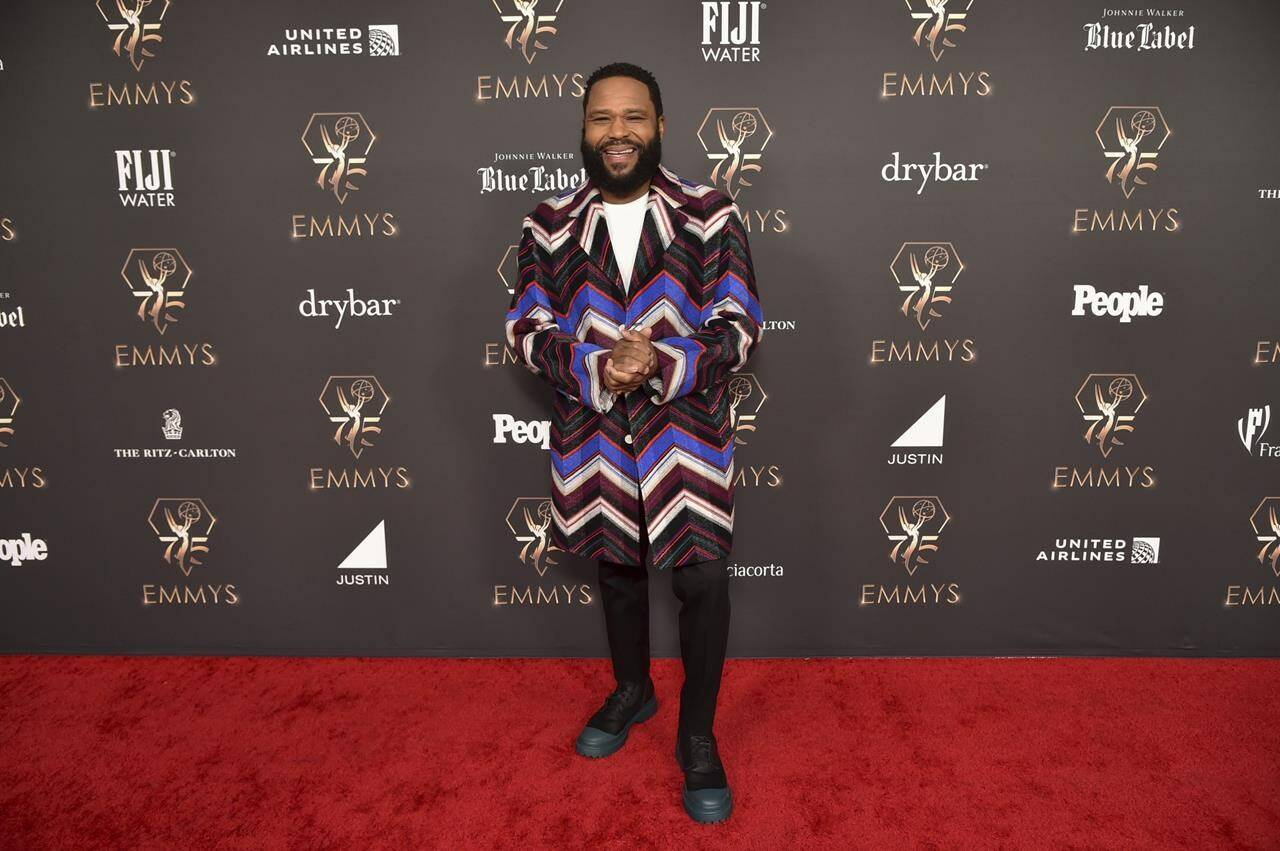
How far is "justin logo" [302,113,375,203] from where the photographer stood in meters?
2.44

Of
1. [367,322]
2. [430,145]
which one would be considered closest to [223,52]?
[430,145]

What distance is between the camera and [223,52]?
2.42 m

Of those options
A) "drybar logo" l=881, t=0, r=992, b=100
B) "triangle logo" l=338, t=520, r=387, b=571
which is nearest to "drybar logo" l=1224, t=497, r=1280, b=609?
"drybar logo" l=881, t=0, r=992, b=100

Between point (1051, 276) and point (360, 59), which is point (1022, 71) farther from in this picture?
point (360, 59)

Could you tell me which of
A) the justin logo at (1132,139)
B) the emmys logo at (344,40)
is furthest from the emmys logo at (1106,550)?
the emmys logo at (344,40)

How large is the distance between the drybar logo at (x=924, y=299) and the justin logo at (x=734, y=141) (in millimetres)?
547

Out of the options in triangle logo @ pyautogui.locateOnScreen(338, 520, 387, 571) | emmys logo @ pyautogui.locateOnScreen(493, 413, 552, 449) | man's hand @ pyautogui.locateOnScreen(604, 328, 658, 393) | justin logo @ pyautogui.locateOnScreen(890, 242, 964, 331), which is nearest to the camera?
man's hand @ pyautogui.locateOnScreen(604, 328, 658, 393)

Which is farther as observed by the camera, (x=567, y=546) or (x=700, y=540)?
(x=567, y=546)

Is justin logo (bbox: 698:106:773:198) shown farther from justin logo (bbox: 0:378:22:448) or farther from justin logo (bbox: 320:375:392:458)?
justin logo (bbox: 0:378:22:448)

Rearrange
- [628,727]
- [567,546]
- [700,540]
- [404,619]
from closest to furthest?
[700,540] < [567,546] < [628,727] < [404,619]

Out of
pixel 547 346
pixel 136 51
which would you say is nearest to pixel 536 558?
pixel 547 346

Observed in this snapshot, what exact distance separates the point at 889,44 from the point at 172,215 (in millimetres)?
2295

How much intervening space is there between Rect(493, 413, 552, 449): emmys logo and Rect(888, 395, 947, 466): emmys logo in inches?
45.1

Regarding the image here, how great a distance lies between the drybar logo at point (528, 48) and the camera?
236 centimetres
